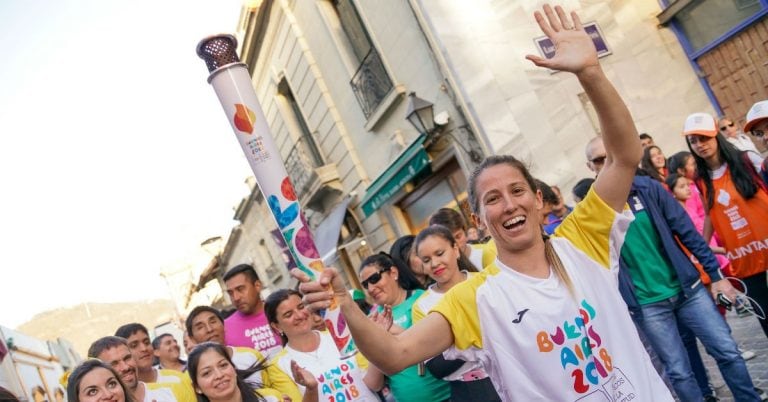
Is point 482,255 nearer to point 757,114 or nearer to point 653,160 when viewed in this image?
point 757,114

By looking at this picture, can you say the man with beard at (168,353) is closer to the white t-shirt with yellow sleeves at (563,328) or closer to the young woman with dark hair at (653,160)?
the white t-shirt with yellow sleeves at (563,328)

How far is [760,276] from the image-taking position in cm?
375

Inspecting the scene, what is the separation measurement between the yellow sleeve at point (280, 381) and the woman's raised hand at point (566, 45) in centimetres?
270

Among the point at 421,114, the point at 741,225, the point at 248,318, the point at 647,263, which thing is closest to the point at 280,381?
the point at 248,318

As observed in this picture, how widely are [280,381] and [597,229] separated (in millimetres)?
2567

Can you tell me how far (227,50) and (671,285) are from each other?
118 inches

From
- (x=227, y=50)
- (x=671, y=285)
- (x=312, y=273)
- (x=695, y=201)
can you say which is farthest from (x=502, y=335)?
(x=695, y=201)

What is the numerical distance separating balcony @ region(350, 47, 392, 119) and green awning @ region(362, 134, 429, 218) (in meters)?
1.37

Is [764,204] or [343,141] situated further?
[343,141]

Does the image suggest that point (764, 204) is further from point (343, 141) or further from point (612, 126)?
point (343, 141)

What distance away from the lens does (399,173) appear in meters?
10.2

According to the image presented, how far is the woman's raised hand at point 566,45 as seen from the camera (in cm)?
207

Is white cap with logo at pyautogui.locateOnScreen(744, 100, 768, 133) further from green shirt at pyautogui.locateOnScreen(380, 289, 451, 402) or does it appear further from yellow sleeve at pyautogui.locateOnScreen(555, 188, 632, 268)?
green shirt at pyautogui.locateOnScreen(380, 289, 451, 402)

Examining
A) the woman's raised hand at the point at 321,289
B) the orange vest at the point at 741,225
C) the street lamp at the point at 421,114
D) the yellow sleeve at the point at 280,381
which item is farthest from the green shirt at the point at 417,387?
the street lamp at the point at 421,114
